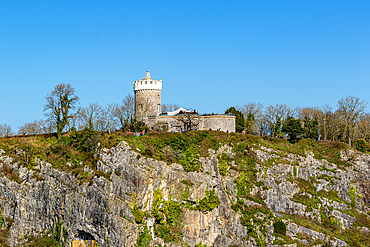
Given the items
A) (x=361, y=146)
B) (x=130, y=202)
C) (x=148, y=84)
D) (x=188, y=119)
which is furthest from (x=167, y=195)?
(x=361, y=146)

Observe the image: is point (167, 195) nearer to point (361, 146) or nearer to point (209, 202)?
point (209, 202)

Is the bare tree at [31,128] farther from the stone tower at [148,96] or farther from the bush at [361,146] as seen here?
the bush at [361,146]

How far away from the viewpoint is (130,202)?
55.0 meters

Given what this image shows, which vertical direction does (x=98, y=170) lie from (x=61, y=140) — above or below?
below

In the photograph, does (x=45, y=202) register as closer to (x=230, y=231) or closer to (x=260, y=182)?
(x=230, y=231)

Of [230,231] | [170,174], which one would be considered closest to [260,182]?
[230,231]

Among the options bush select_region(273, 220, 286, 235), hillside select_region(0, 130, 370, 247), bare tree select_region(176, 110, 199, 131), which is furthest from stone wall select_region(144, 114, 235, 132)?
bush select_region(273, 220, 286, 235)

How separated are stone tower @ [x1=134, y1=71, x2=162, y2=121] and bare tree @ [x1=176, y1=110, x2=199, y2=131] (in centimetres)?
535

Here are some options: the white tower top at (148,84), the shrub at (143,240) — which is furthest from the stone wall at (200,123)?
the shrub at (143,240)

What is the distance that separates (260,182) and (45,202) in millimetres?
31456

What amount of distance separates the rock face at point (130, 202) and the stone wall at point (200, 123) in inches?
276

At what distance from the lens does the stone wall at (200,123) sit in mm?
71875

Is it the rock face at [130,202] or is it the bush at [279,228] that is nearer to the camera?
the rock face at [130,202]

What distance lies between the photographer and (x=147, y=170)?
5719cm
